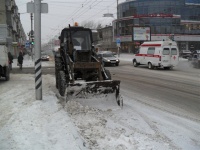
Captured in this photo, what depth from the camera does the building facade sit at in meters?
79.2

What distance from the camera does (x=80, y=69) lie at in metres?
11.1

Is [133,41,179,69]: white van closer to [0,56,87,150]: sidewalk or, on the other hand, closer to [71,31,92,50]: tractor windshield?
[71,31,92,50]: tractor windshield

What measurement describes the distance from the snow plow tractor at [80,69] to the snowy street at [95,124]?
0.92ft

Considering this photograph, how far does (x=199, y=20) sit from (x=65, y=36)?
82041 mm

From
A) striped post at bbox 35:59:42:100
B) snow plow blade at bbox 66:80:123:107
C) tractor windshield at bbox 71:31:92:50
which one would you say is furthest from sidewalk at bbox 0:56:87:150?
tractor windshield at bbox 71:31:92:50

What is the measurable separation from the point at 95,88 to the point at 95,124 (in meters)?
2.52

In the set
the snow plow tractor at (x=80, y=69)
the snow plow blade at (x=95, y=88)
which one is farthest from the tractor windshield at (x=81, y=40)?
the snow plow blade at (x=95, y=88)

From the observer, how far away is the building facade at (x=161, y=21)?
79.2m

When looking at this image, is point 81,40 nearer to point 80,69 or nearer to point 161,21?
point 80,69

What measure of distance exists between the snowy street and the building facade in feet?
229

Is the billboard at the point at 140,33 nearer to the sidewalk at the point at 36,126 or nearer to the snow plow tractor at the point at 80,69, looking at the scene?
the snow plow tractor at the point at 80,69

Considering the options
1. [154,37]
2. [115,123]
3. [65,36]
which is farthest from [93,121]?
[154,37]

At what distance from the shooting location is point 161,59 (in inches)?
1003

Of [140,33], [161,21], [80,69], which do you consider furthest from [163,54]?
[161,21]
